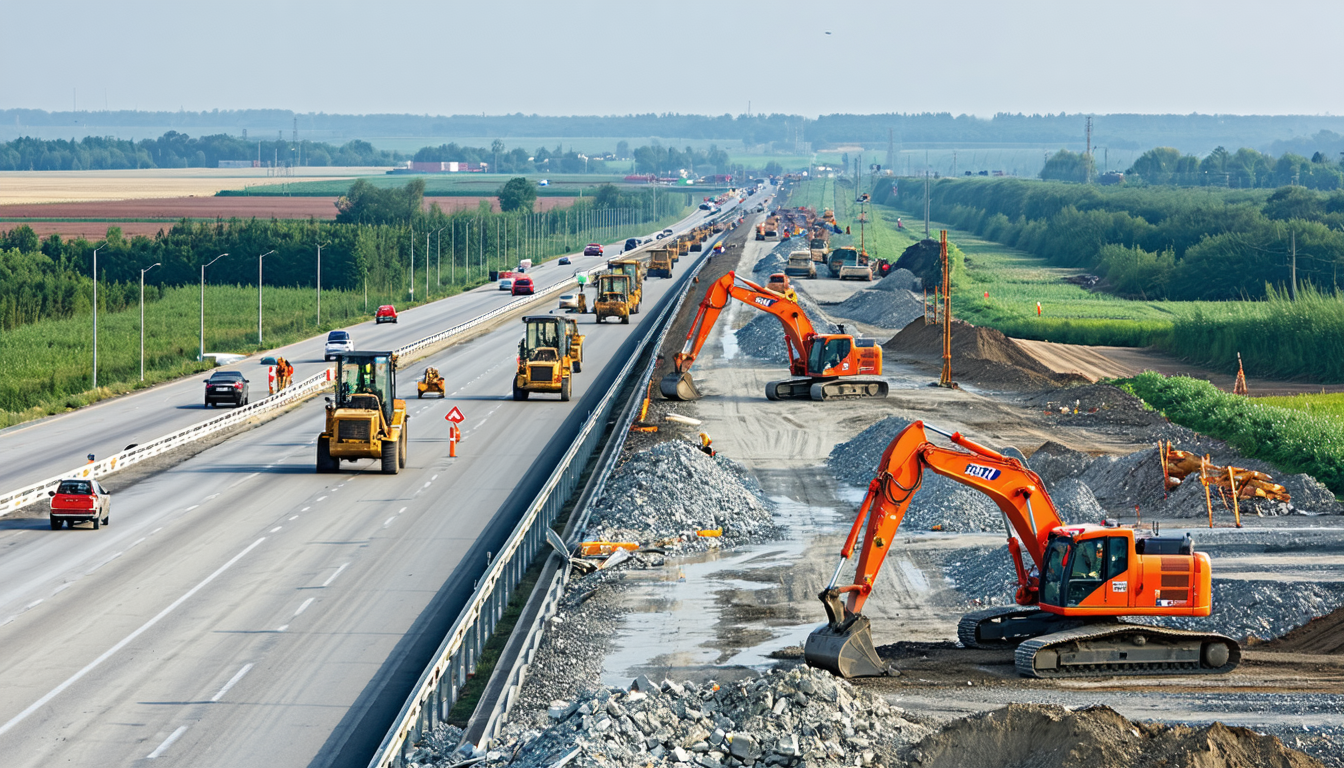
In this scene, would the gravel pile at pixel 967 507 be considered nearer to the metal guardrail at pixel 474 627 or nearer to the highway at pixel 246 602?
the metal guardrail at pixel 474 627

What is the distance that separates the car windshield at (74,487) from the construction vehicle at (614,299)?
6027 cm

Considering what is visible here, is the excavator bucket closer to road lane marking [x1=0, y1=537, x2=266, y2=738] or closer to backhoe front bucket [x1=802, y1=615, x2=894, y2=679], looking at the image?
backhoe front bucket [x1=802, y1=615, x2=894, y2=679]

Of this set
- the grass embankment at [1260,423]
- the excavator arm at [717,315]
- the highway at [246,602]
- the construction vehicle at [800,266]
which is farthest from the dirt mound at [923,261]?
the highway at [246,602]

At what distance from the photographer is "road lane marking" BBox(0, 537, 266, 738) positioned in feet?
75.1

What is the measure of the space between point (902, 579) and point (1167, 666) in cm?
810

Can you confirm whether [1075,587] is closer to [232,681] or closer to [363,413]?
[232,681]

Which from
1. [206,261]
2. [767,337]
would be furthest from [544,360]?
[206,261]

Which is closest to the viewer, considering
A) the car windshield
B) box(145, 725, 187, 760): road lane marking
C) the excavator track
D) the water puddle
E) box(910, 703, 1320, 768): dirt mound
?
box(910, 703, 1320, 768): dirt mound

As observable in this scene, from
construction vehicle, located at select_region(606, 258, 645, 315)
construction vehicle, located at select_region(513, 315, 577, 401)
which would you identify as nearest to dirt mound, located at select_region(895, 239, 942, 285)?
construction vehicle, located at select_region(606, 258, 645, 315)

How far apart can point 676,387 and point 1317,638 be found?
34.8 metres

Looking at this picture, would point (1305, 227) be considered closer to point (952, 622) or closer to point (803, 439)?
point (803, 439)

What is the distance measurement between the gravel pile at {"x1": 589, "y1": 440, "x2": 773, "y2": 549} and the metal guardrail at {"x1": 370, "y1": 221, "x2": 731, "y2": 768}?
1315 millimetres

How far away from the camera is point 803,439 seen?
166 feet

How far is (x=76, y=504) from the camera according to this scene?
120 ft
